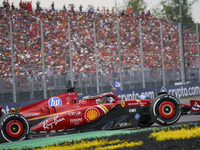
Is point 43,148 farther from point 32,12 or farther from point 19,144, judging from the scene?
point 32,12

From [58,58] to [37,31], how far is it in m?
1.89

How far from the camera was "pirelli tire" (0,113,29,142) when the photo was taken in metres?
8.25

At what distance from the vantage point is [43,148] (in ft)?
22.0

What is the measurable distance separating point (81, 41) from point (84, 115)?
420 inches

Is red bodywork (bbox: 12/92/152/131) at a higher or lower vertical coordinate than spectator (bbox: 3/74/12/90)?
lower

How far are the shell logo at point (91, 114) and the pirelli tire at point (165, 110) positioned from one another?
152 cm

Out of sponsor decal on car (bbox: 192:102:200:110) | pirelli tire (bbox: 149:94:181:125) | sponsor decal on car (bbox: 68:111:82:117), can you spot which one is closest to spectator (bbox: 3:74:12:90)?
sponsor decal on car (bbox: 68:111:82:117)

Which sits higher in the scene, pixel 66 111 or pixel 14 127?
pixel 66 111

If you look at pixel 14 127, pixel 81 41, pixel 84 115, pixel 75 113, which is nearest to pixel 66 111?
pixel 75 113

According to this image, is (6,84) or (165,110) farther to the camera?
(6,84)

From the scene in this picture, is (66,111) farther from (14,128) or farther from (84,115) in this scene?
(14,128)

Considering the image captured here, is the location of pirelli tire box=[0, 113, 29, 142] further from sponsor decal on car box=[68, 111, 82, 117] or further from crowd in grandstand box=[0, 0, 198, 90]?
crowd in grandstand box=[0, 0, 198, 90]

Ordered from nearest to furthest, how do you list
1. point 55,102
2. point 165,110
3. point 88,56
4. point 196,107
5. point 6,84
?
point 165,110, point 55,102, point 196,107, point 6,84, point 88,56

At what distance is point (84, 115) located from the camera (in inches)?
350
